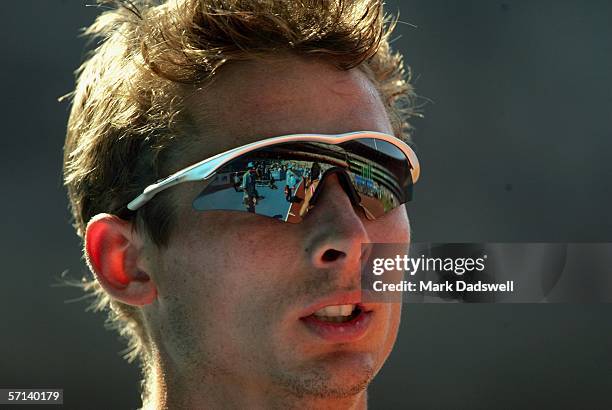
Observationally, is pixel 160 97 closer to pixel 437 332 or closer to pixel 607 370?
pixel 437 332

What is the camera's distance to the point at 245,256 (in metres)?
1.98

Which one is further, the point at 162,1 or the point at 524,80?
the point at 524,80

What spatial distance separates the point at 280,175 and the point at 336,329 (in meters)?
0.36

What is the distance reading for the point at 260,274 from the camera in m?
1.96

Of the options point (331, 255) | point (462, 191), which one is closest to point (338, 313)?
point (331, 255)

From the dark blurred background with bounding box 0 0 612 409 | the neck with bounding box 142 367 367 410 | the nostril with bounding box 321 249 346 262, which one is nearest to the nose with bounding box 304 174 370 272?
the nostril with bounding box 321 249 346 262

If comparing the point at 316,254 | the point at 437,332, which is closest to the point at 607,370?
the point at 437,332

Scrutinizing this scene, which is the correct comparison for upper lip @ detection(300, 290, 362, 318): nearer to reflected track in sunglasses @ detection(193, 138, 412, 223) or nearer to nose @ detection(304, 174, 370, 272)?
nose @ detection(304, 174, 370, 272)

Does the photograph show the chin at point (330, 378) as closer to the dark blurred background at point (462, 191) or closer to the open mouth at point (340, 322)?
the open mouth at point (340, 322)

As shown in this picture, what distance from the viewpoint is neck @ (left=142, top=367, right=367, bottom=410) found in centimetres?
196


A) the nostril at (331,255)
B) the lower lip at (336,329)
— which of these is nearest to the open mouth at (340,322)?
the lower lip at (336,329)

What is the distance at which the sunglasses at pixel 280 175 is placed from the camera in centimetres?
199

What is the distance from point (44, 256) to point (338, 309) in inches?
99.5

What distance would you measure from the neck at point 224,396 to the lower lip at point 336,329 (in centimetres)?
13
